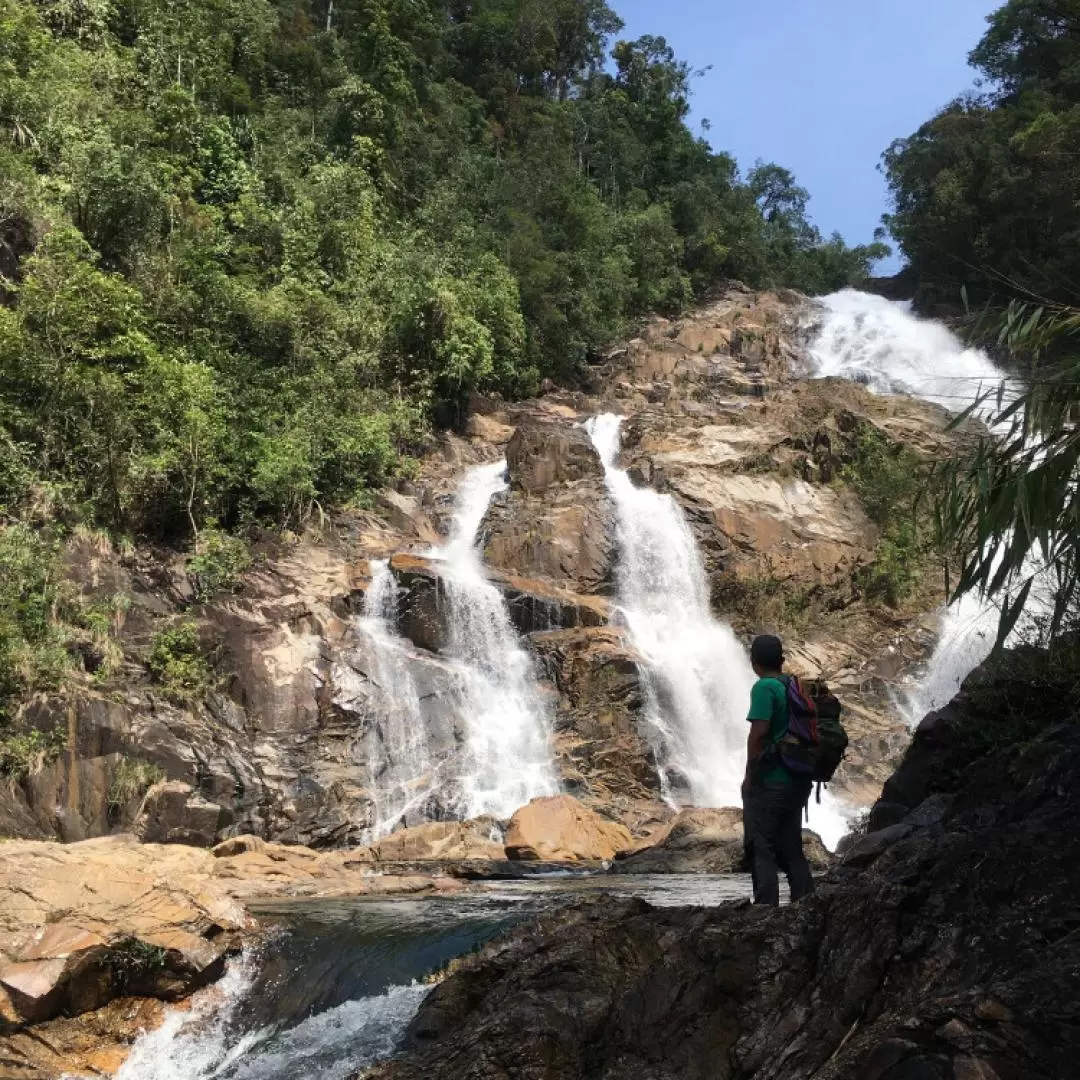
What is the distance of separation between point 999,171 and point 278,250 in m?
28.4

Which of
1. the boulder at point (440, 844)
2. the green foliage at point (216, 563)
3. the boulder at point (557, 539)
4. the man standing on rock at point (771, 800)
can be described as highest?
the boulder at point (557, 539)

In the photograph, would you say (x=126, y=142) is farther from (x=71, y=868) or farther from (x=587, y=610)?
(x=71, y=868)

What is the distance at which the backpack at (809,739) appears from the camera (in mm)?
5449

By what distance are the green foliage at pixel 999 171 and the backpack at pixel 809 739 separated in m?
27.3

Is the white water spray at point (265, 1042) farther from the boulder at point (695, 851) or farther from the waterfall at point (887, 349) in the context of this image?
the waterfall at point (887, 349)

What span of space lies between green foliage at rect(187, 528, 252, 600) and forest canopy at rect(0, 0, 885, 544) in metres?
0.64

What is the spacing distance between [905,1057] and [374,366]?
24980 millimetres

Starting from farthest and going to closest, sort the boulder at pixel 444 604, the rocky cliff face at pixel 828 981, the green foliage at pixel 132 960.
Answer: the boulder at pixel 444 604
the green foliage at pixel 132 960
the rocky cliff face at pixel 828 981

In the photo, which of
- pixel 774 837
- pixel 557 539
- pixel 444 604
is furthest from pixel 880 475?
pixel 774 837

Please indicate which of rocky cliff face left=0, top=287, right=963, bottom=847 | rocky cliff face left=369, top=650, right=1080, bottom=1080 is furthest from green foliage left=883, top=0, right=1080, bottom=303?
rocky cliff face left=369, top=650, right=1080, bottom=1080

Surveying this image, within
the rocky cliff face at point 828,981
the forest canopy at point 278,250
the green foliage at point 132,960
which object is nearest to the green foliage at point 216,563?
the forest canopy at point 278,250

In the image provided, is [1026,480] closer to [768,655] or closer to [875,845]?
[768,655]

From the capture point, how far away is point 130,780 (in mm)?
13633

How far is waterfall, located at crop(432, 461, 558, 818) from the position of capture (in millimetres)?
17094
